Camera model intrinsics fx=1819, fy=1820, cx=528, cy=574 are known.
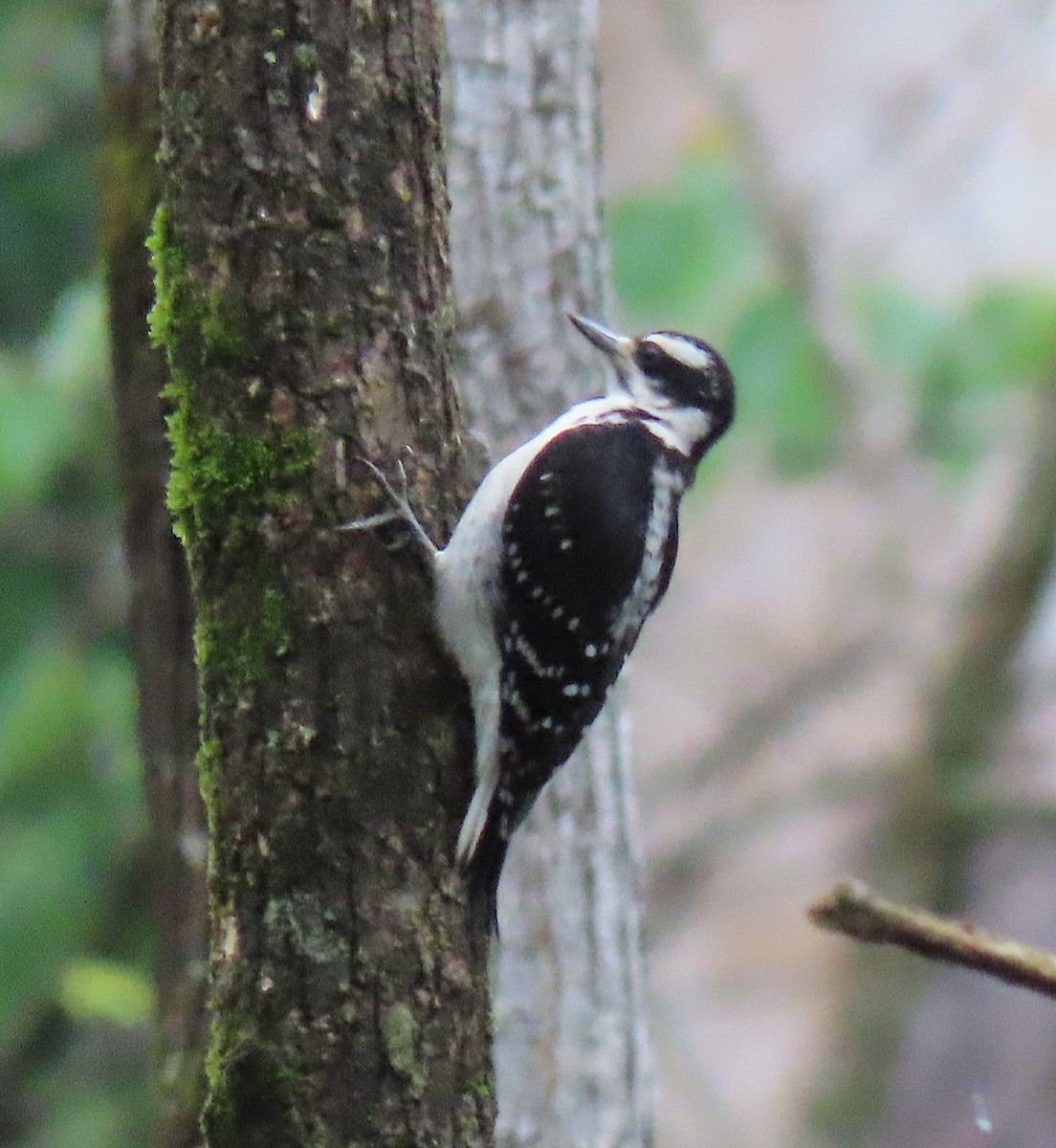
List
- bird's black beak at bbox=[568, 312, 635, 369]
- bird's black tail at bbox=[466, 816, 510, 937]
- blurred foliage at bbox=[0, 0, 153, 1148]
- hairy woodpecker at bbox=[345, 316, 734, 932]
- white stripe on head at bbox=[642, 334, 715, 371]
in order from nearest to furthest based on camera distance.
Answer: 1. bird's black tail at bbox=[466, 816, 510, 937]
2. hairy woodpecker at bbox=[345, 316, 734, 932]
3. bird's black beak at bbox=[568, 312, 635, 369]
4. white stripe on head at bbox=[642, 334, 715, 371]
5. blurred foliage at bbox=[0, 0, 153, 1148]

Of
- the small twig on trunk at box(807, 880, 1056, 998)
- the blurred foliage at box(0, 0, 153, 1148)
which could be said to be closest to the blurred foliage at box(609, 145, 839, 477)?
the blurred foliage at box(0, 0, 153, 1148)

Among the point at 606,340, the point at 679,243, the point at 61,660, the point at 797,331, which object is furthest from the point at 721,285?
the point at 61,660

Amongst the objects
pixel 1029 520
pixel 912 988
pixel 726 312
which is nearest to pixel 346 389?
pixel 726 312

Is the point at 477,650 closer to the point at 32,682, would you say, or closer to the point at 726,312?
the point at 32,682

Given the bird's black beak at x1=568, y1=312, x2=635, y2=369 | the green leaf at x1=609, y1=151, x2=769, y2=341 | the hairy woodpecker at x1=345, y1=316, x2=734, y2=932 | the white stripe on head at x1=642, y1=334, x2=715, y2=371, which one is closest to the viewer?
the hairy woodpecker at x1=345, y1=316, x2=734, y2=932

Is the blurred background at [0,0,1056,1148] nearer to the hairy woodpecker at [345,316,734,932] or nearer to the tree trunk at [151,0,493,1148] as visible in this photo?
the hairy woodpecker at [345,316,734,932]

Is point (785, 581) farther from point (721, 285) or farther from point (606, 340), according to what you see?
point (606, 340)

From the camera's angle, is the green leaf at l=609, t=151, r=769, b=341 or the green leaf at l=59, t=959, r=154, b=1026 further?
the green leaf at l=609, t=151, r=769, b=341
